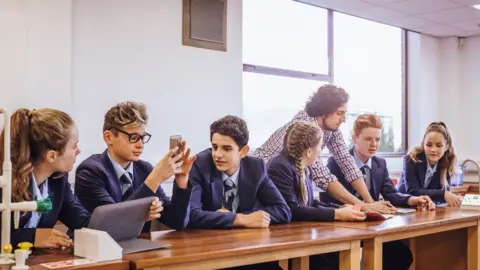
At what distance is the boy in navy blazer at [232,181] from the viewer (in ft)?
7.80

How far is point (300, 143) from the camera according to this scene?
8.63ft

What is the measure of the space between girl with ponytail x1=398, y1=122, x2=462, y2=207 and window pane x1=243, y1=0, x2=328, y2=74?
1.71 meters

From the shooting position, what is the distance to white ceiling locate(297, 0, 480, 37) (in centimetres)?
484

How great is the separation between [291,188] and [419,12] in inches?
126

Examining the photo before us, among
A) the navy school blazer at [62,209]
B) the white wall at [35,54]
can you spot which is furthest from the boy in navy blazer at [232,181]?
the white wall at [35,54]

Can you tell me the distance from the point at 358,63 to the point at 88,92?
10.2ft

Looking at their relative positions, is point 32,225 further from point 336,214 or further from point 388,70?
point 388,70

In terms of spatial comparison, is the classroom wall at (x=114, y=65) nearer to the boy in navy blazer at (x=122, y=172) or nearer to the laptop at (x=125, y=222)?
the boy in navy blazer at (x=122, y=172)

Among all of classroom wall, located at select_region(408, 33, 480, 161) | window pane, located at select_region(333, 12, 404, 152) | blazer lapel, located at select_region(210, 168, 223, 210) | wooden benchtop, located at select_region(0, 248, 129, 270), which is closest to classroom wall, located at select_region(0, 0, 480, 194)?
blazer lapel, located at select_region(210, 168, 223, 210)

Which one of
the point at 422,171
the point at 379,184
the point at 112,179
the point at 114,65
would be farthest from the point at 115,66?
the point at 422,171

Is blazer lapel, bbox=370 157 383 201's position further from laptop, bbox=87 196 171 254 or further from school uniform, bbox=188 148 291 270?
laptop, bbox=87 196 171 254

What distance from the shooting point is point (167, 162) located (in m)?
1.99

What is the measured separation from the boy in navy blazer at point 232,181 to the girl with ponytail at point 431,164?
4.48 feet

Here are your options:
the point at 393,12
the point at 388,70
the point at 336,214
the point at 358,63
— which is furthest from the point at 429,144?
the point at 388,70
